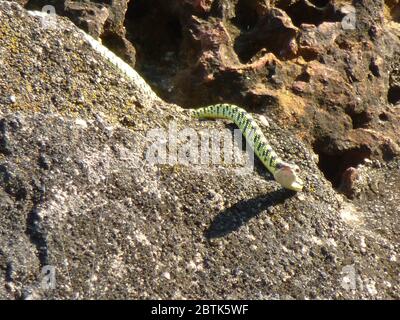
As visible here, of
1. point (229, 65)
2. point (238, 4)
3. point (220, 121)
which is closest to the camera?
point (220, 121)

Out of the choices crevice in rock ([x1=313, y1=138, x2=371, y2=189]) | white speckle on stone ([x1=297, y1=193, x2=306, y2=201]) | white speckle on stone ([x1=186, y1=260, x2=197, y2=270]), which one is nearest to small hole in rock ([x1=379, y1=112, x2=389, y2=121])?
crevice in rock ([x1=313, y1=138, x2=371, y2=189])

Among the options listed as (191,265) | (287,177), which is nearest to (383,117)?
(287,177)

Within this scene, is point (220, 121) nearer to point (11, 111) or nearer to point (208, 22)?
point (208, 22)

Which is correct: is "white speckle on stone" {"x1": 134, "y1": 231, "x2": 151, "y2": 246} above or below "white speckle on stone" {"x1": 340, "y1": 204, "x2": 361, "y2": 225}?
below

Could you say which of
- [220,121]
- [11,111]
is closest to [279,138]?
[220,121]

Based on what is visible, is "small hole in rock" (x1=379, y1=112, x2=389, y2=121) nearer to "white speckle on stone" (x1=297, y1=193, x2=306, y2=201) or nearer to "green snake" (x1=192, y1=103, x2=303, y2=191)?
"green snake" (x1=192, y1=103, x2=303, y2=191)

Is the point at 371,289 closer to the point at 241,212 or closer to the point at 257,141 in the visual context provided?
the point at 241,212

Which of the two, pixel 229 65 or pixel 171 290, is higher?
pixel 229 65
